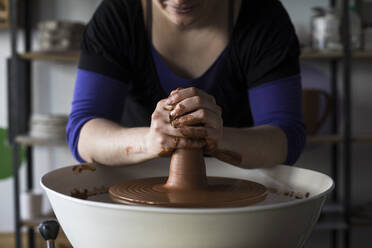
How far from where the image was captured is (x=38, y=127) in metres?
1.90

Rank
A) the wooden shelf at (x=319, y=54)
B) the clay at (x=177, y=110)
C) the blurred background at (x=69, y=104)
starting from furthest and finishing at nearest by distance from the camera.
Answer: the blurred background at (x=69, y=104)
the wooden shelf at (x=319, y=54)
the clay at (x=177, y=110)

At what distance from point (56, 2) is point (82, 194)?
5.60 ft

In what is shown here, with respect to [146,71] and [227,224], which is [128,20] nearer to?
[146,71]

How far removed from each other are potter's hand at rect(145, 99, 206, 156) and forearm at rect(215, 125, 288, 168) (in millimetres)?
100

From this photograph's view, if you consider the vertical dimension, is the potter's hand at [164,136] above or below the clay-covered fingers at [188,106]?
below

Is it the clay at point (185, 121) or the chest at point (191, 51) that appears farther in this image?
the chest at point (191, 51)

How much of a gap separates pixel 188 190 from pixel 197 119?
3.9 inches

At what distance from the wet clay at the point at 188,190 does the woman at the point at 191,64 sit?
0.55 ft

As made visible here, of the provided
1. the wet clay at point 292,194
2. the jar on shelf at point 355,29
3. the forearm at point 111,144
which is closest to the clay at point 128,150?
the forearm at point 111,144

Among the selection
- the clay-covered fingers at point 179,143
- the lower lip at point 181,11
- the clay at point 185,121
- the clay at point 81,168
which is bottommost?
the clay at point 81,168

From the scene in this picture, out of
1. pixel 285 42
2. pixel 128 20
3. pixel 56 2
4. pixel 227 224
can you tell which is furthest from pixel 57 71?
pixel 227 224

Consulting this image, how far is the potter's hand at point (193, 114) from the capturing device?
0.51 metres

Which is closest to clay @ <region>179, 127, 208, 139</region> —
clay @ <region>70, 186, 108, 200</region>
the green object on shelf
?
clay @ <region>70, 186, 108, 200</region>

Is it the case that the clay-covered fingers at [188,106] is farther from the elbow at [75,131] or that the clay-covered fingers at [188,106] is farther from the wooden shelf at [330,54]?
the wooden shelf at [330,54]
